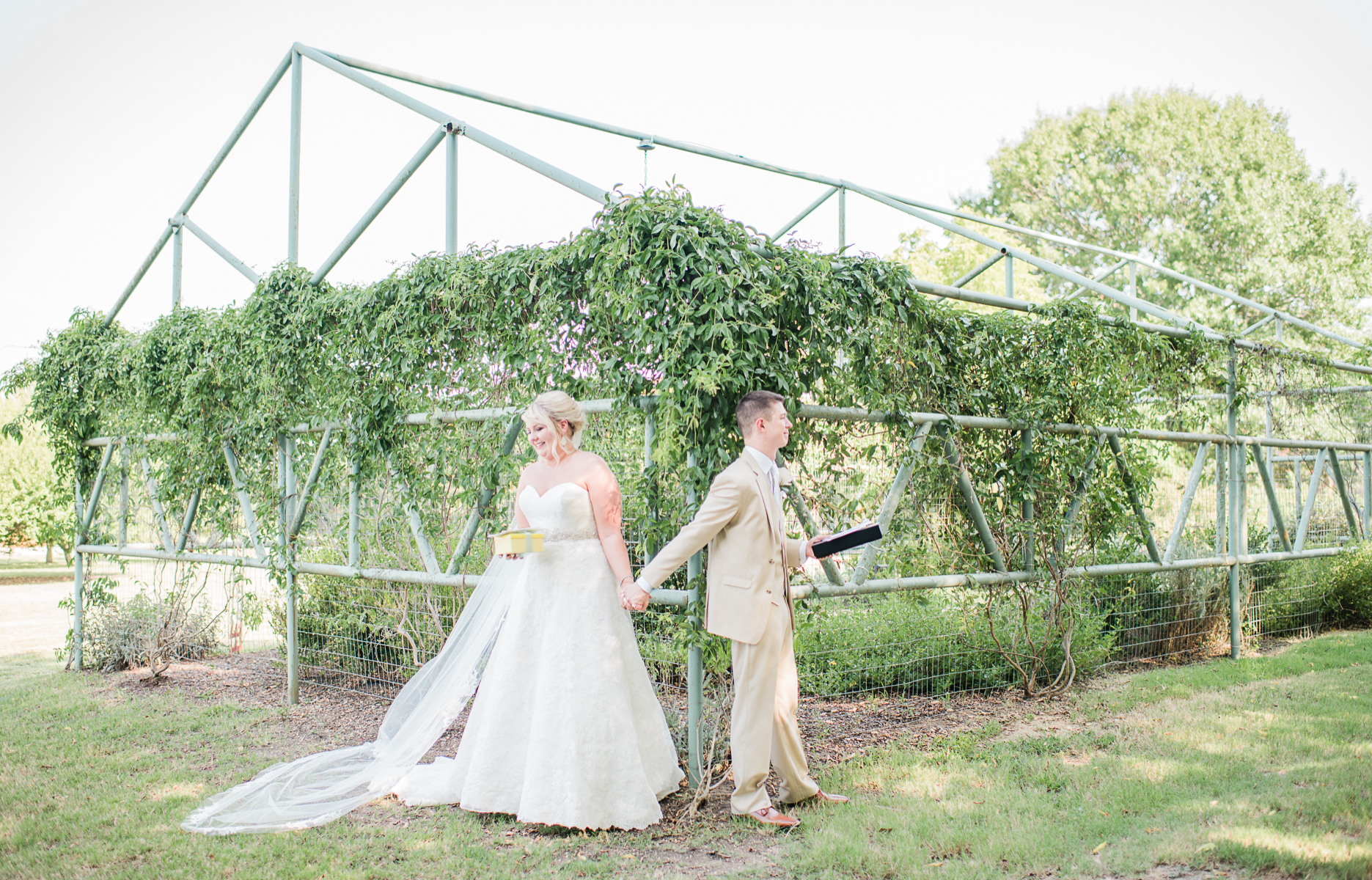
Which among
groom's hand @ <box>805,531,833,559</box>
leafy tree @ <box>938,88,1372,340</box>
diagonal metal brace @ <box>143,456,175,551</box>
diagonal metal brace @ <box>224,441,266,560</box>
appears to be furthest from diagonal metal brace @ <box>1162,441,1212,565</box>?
leafy tree @ <box>938,88,1372,340</box>

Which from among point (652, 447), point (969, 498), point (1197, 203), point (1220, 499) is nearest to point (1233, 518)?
point (1220, 499)

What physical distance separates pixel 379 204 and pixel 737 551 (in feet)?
12.7

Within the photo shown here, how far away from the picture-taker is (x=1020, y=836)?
3779mm

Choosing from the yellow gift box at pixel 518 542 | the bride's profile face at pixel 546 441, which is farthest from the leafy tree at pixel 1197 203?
the yellow gift box at pixel 518 542

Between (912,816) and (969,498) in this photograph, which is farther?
(969,498)

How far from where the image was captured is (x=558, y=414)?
172 inches

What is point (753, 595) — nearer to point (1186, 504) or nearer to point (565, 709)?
point (565, 709)

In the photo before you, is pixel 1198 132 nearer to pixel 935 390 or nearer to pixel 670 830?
pixel 935 390

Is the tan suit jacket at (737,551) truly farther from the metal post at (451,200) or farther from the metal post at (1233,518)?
the metal post at (1233,518)

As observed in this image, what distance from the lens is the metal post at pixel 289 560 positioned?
6715mm

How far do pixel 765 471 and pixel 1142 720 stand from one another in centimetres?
332

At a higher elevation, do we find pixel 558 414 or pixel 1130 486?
pixel 558 414

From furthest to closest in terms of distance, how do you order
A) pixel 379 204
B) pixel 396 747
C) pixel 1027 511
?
1. pixel 1027 511
2. pixel 379 204
3. pixel 396 747

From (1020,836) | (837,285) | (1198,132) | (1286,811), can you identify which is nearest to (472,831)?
(1020,836)
